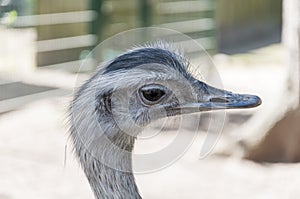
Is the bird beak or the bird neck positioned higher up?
the bird beak

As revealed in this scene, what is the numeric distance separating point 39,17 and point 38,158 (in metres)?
1.77

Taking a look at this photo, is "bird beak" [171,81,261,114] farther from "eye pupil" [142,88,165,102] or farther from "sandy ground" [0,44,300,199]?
"sandy ground" [0,44,300,199]

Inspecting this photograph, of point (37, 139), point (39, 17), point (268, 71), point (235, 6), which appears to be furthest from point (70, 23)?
point (235, 6)

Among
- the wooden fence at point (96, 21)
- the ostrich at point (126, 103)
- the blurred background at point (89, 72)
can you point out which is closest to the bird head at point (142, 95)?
the ostrich at point (126, 103)

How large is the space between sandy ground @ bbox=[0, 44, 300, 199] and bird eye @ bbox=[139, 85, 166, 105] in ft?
5.04

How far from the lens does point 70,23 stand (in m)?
5.73

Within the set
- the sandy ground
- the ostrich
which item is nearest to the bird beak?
the ostrich

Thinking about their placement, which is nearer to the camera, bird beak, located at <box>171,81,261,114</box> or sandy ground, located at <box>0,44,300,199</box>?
bird beak, located at <box>171,81,261,114</box>

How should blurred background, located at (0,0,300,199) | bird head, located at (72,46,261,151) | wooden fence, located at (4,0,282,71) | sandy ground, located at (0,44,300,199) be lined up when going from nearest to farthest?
bird head, located at (72,46,261,151) < sandy ground, located at (0,44,300,199) < blurred background, located at (0,0,300,199) < wooden fence, located at (4,0,282,71)

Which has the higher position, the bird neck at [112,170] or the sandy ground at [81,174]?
the bird neck at [112,170]

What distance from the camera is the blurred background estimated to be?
379 cm

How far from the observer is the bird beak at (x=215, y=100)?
5.48ft

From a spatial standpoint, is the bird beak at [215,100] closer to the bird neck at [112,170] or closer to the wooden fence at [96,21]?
the bird neck at [112,170]

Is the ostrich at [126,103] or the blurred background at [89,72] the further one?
the blurred background at [89,72]
